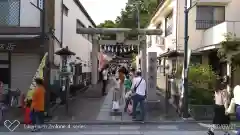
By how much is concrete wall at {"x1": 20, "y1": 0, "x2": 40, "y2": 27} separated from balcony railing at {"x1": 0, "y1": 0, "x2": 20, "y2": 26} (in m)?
0.20

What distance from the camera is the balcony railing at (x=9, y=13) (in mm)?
16969

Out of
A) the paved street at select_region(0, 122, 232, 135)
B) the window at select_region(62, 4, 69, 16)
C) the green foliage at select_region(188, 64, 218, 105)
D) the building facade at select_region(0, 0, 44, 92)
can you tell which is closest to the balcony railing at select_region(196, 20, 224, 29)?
the green foliage at select_region(188, 64, 218, 105)

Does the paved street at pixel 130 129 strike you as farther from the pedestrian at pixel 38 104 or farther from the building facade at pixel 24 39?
the building facade at pixel 24 39

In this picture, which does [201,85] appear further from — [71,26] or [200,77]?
[71,26]

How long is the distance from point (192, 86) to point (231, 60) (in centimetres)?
241

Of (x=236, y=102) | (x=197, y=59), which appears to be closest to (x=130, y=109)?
(x=236, y=102)

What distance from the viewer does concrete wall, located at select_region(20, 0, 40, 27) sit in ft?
55.6

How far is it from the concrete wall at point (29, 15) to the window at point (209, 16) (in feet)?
30.8

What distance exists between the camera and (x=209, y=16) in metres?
21.5

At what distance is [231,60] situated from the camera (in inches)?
688

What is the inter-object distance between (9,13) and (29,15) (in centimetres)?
95

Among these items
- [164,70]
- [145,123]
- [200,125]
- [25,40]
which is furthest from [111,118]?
[164,70]

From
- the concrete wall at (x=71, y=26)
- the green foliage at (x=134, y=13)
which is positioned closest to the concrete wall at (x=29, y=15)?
the concrete wall at (x=71, y=26)

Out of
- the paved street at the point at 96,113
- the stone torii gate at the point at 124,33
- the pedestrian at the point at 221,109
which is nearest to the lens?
the pedestrian at the point at 221,109
